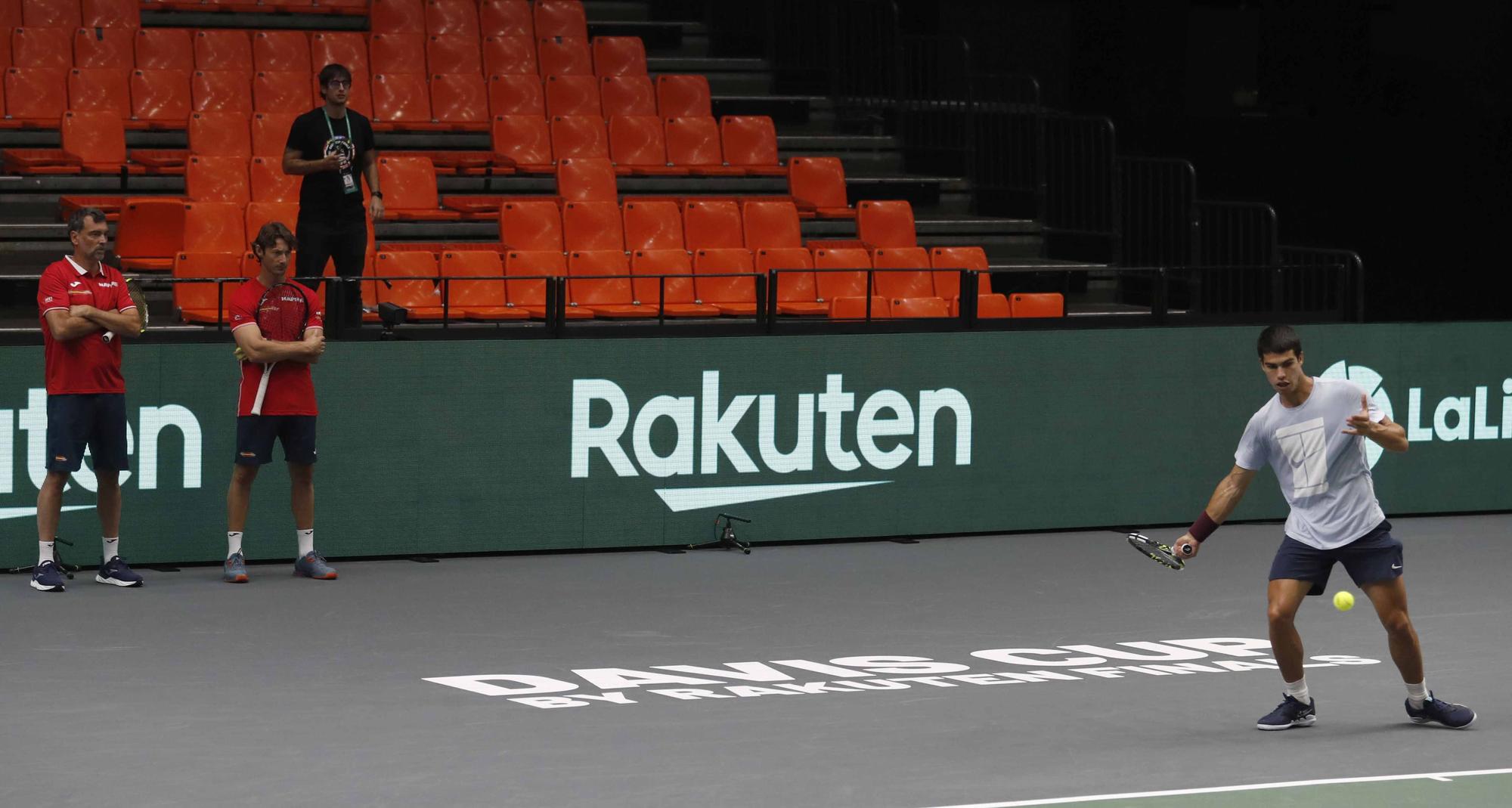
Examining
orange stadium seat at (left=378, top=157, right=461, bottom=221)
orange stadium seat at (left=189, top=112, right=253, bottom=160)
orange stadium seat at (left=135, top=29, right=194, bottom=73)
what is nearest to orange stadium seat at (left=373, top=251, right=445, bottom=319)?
orange stadium seat at (left=378, top=157, right=461, bottom=221)

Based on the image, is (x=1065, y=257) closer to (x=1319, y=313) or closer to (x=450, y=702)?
(x=1319, y=313)

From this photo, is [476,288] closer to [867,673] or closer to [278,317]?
[278,317]

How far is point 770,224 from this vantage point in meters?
16.5

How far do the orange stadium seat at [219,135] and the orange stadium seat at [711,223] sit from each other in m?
3.51

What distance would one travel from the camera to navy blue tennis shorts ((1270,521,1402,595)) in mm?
8461

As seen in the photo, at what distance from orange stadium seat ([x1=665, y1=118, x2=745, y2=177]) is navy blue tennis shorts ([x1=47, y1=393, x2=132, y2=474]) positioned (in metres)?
7.41

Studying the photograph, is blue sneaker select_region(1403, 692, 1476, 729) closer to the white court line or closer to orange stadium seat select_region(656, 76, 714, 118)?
the white court line

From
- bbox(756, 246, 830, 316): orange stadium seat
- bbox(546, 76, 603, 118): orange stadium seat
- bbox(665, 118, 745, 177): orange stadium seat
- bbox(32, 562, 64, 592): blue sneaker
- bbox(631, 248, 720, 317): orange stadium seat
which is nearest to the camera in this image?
bbox(32, 562, 64, 592): blue sneaker

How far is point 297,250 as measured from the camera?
44.7 ft

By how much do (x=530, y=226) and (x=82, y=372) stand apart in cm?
494

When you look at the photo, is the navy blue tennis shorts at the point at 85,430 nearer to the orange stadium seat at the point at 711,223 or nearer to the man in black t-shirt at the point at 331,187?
the man in black t-shirt at the point at 331,187

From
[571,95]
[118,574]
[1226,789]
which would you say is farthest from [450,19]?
→ [1226,789]

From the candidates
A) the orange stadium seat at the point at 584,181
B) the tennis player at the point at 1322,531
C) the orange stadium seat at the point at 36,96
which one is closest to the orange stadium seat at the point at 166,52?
the orange stadium seat at the point at 36,96

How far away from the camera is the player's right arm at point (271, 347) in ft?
37.9
